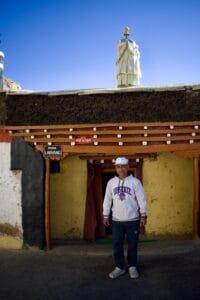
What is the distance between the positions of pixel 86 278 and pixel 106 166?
4.43 m

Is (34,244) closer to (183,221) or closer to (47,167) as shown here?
(47,167)

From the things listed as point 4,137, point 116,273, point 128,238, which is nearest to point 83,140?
point 4,137

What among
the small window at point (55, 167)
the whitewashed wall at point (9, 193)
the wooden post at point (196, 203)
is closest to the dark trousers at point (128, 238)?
the wooden post at point (196, 203)

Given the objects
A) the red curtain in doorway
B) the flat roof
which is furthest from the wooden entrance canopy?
the red curtain in doorway

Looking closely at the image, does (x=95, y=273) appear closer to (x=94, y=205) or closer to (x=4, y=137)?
(x=94, y=205)

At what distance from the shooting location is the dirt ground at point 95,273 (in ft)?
19.4

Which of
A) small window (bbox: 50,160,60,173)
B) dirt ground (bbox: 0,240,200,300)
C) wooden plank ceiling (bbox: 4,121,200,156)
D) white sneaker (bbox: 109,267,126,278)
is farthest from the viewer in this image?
small window (bbox: 50,160,60,173)

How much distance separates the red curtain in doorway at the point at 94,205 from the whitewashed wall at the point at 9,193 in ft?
6.65

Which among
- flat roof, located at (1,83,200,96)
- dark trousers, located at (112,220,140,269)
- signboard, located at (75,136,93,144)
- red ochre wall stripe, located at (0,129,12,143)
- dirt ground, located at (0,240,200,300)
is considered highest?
flat roof, located at (1,83,200,96)

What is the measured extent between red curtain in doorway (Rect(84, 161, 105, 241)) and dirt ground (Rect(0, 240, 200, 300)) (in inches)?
40.0

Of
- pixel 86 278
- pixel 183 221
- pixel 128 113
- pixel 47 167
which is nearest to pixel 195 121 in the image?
pixel 128 113

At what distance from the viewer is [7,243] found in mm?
9227

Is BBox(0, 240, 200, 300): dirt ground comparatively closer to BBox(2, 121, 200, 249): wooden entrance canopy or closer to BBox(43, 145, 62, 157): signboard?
BBox(2, 121, 200, 249): wooden entrance canopy

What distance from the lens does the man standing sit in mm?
6414
